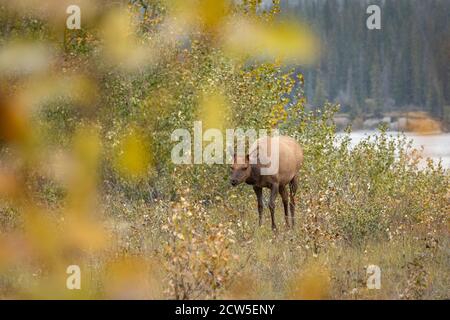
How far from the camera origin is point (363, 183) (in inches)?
813

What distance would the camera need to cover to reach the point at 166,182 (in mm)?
21172

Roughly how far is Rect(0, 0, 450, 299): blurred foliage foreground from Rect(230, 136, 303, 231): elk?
2.33 feet

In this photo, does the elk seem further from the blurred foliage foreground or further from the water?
the water

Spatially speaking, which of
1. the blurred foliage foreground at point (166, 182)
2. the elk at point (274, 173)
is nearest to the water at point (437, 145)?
the blurred foliage foreground at point (166, 182)

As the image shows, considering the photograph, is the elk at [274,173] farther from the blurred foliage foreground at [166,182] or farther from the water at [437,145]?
the water at [437,145]

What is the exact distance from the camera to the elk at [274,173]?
1844 cm

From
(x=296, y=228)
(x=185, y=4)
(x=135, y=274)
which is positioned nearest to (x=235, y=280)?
(x=135, y=274)

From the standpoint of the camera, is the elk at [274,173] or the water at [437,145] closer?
the elk at [274,173]

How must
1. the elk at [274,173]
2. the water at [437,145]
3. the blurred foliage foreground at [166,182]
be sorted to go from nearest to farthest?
1. the blurred foliage foreground at [166,182]
2. the elk at [274,173]
3. the water at [437,145]

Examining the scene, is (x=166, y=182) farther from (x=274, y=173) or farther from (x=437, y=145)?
(x=437, y=145)

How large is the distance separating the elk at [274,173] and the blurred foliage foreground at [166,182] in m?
0.71

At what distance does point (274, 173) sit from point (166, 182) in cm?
345
